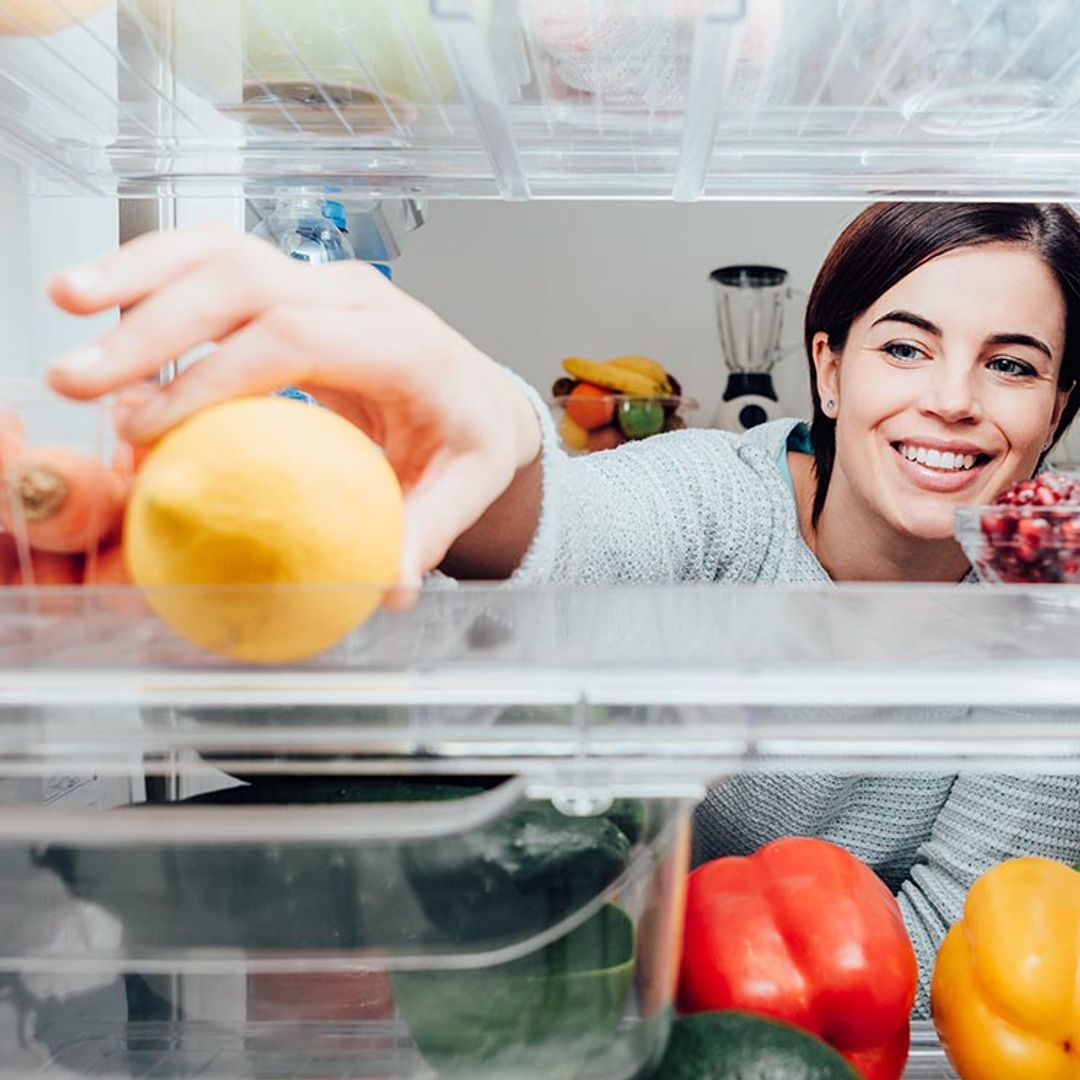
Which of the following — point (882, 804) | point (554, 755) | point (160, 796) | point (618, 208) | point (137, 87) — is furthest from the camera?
point (618, 208)

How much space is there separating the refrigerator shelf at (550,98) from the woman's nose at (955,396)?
1.25 feet

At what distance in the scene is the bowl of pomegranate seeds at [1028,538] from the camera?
1.75ft

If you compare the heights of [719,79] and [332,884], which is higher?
[719,79]

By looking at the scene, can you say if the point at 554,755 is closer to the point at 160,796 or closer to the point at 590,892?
the point at 590,892

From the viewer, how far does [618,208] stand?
8.11 feet

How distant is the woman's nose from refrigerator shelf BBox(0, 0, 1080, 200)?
1.25 feet

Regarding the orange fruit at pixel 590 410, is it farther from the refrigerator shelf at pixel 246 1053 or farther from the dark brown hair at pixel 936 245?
the refrigerator shelf at pixel 246 1053

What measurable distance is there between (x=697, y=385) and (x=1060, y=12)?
1937mm

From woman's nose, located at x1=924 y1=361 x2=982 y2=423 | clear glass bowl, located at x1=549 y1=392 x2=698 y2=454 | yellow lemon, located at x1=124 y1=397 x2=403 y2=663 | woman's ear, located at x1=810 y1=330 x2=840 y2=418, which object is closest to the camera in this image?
yellow lemon, located at x1=124 y1=397 x2=403 y2=663

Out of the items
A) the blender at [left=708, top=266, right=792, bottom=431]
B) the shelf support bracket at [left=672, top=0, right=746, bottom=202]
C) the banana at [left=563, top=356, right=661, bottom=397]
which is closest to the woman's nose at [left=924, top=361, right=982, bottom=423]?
the shelf support bracket at [left=672, top=0, right=746, bottom=202]

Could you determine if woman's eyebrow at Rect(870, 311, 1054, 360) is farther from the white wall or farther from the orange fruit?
the white wall

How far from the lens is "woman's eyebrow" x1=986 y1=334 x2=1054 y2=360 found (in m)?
1.06

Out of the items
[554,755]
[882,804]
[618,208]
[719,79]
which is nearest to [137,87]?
[719,79]

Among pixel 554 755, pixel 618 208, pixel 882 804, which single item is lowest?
pixel 882 804
